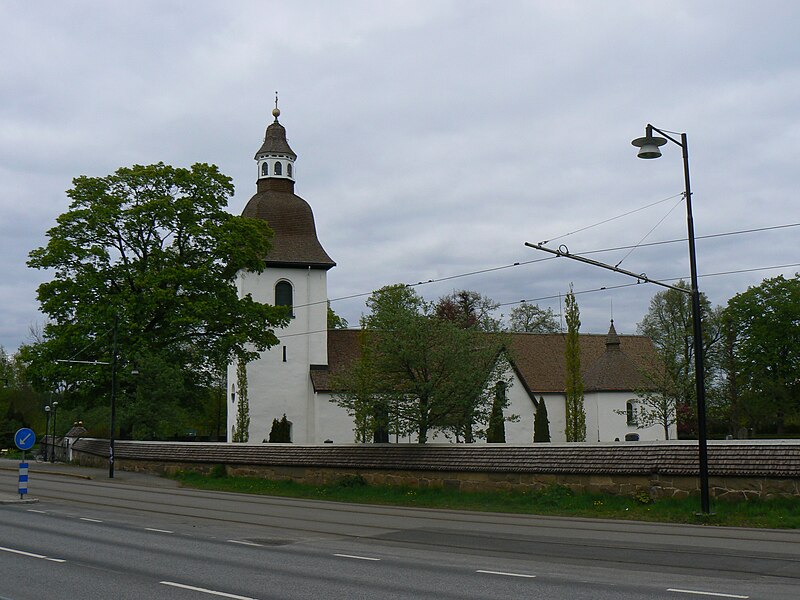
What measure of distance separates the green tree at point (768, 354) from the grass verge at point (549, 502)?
4140 centimetres

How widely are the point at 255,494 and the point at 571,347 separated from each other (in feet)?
85.6

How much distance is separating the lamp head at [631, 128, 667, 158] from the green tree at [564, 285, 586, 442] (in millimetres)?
30687

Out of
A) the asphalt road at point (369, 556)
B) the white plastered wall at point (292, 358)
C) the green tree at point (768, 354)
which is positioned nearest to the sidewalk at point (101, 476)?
the asphalt road at point (369, 556)

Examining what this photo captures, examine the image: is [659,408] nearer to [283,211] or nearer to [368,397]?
[368,397]

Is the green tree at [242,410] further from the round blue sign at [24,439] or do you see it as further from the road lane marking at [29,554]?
the road lane marking at [29,554]

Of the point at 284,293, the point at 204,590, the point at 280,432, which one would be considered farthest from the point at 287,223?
the point at 204,590

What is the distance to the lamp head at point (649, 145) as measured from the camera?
1800cm

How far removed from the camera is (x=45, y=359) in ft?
127

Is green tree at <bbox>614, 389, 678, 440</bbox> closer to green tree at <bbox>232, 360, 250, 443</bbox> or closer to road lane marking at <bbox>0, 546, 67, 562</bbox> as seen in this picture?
green tree at <bbox>232, 360, 250, 443</bbox>

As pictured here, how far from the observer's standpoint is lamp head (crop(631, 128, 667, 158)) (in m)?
18.0

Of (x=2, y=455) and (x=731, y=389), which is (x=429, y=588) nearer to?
(x=731, y=389)

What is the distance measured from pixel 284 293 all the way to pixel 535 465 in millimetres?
29994

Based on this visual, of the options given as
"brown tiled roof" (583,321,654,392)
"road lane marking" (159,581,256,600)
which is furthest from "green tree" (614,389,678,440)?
"road lane marking" (159,581,256,600)

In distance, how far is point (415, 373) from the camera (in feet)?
91.0
